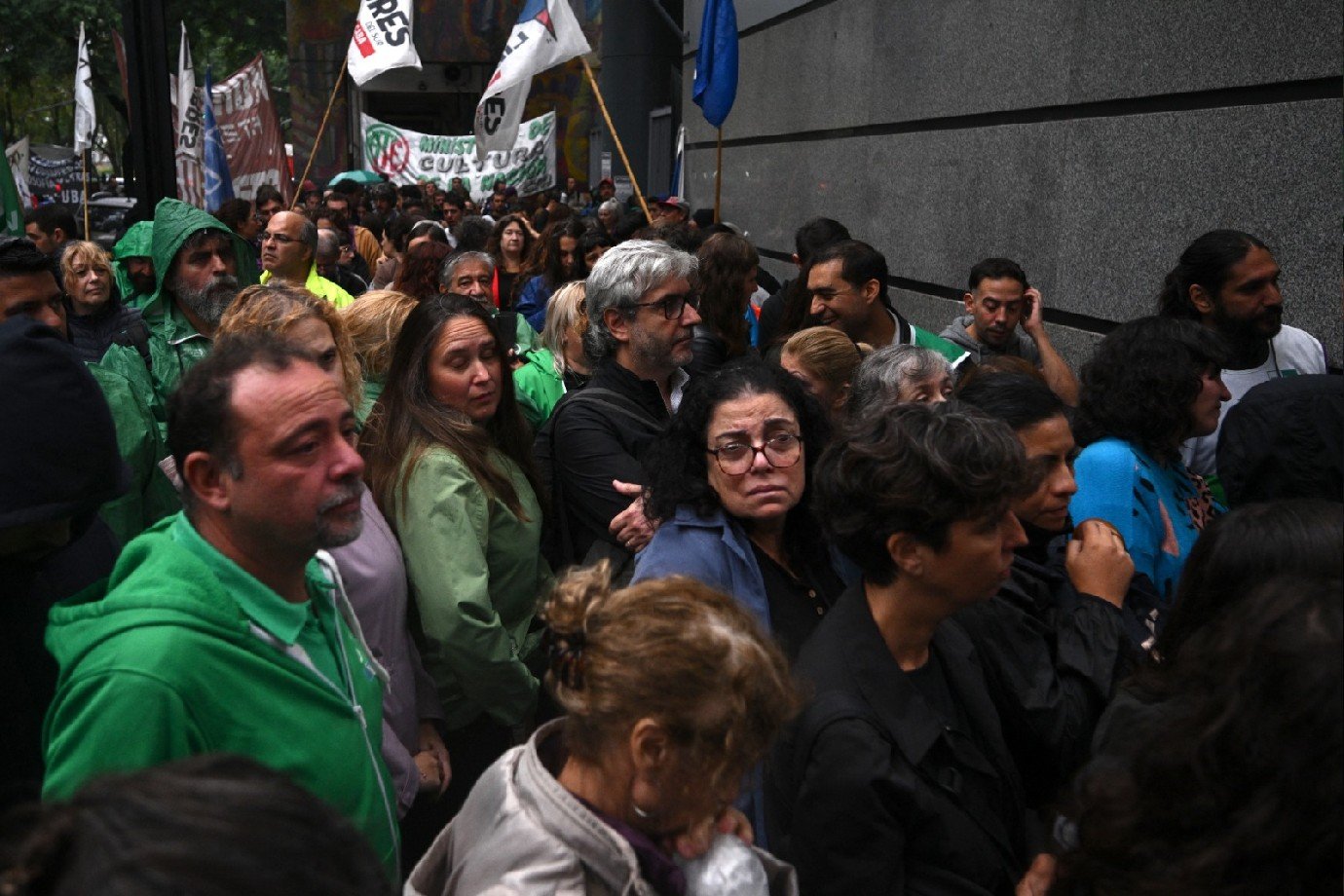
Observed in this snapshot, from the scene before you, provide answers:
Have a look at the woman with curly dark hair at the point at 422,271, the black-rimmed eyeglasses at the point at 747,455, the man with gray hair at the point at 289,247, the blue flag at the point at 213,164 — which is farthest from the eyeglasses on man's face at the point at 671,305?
the blue flag at the point at 213,164

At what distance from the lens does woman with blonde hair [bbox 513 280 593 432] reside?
19.0 feet

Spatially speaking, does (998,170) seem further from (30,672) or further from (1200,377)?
(30,672)

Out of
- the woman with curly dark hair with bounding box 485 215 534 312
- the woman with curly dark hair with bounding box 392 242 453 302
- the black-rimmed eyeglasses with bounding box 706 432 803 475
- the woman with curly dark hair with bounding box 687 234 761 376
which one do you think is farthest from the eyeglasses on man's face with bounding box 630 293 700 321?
the woman with curly dark hair with bounding box 485 215 534 312

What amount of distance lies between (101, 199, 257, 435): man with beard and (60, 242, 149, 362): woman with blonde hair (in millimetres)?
148

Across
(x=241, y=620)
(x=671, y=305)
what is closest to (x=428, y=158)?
(x=671, y=305)

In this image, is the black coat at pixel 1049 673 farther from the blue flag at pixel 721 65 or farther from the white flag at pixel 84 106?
the white flag at pixel 84 106

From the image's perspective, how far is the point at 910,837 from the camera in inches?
99.1

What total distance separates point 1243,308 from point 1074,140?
2377 millimetres

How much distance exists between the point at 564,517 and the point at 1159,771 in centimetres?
274

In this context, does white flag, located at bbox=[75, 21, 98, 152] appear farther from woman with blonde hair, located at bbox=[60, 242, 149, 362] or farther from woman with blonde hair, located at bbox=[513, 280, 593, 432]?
woman with blonde hair, located at bbox=[513, 280, 593, 432]

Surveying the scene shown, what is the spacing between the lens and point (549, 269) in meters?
9.83

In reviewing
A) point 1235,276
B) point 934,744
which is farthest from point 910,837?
point 1235,276

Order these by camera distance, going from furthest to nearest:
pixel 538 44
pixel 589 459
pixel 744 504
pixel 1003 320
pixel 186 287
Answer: pixel 538 44 < pixel 1003 320 < pixel 186 287 < pixel 589 459 < pixel 744 504

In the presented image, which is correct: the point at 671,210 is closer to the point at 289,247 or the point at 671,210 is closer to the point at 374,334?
the point at 289,247
